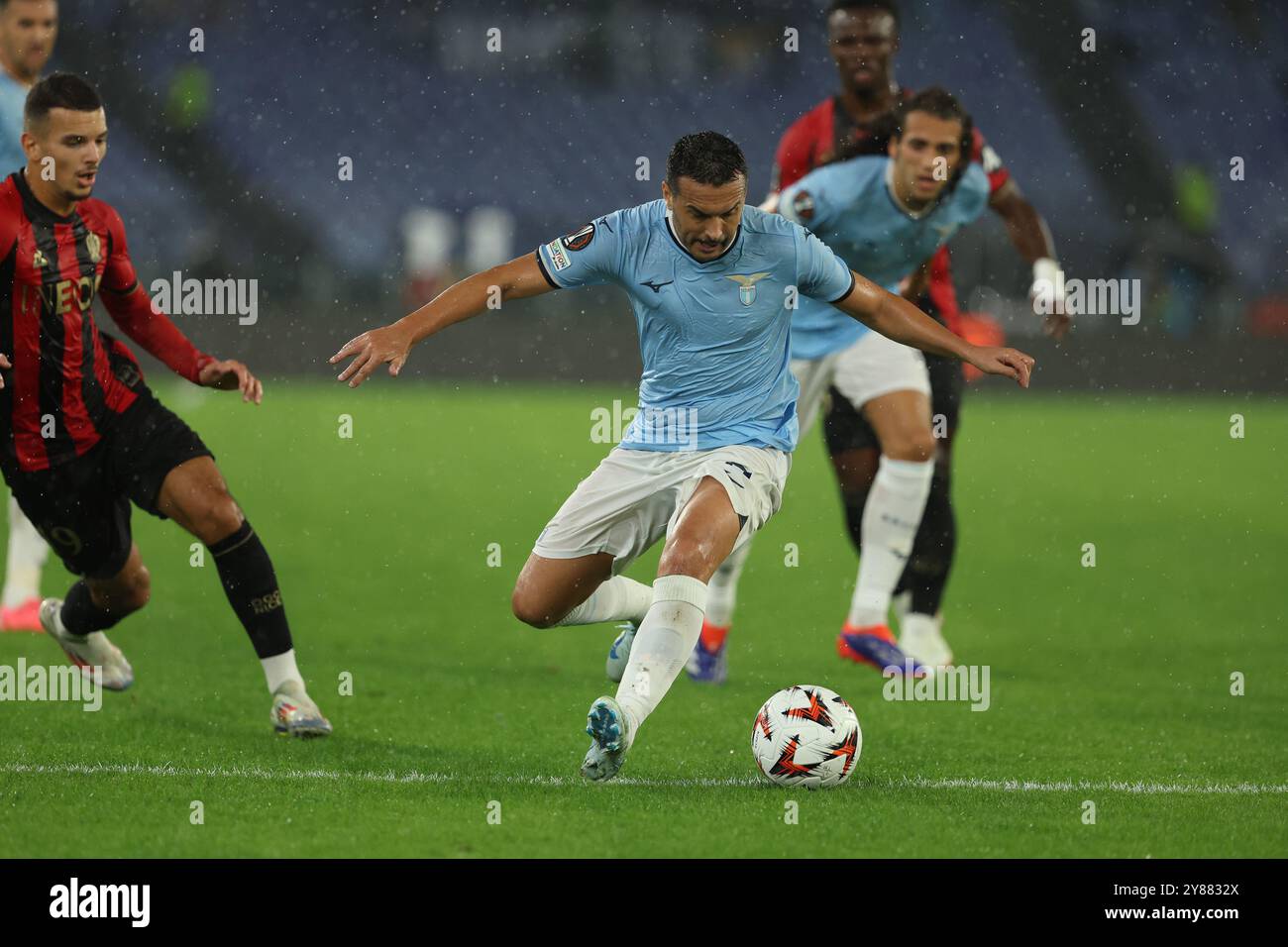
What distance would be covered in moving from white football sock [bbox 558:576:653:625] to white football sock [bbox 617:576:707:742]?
2.46 ft

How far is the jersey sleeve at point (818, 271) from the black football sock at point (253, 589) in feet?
6.30

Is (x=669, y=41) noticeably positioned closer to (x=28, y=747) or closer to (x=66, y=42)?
(x=66, y=42)

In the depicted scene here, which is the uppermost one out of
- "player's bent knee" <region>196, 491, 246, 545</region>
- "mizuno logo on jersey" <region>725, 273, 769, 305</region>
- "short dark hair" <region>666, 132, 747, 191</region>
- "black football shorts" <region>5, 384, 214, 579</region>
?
"short dark hair" <region>666, 132, 747, 191</region>

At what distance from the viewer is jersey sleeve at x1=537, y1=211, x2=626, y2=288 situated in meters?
5.05

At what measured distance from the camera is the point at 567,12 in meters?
26.0

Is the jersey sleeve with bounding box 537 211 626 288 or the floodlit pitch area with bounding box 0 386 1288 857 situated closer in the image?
the floodlit pitch area with bounding box 0 386 1288 857

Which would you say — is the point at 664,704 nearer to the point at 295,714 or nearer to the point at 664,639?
the point at 295,714

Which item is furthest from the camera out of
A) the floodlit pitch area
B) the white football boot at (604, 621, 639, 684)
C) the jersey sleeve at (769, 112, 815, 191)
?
the jersey sleeve at (769, 112, 815, 191)

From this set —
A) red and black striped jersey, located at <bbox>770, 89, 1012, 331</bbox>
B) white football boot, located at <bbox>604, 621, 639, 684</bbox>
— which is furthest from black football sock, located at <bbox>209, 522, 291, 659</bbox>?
red and black striped jersey, located at <bbox>770, 89, 1012, 331</bbox>

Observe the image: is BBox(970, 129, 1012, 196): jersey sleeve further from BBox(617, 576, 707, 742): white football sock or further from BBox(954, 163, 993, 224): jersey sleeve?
BBox(617, 576, 707, 742): white football sock

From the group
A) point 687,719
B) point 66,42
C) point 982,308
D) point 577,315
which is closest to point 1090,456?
point 982,308

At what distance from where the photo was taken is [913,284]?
731 cm

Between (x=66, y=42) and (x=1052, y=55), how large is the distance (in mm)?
14191

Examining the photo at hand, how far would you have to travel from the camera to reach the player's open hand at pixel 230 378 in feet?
17.4
